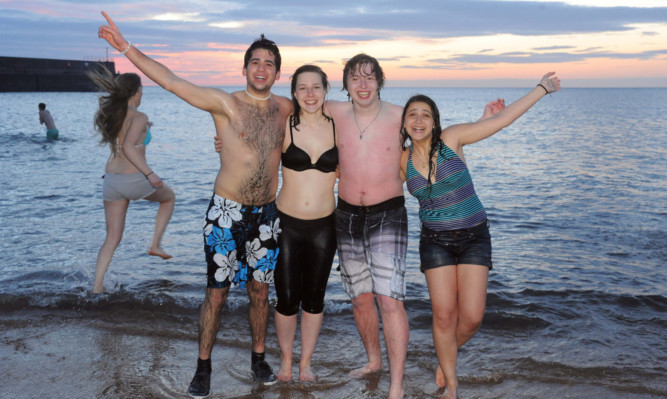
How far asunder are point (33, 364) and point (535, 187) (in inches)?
599

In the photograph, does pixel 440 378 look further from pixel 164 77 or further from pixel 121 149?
pixel 121 149

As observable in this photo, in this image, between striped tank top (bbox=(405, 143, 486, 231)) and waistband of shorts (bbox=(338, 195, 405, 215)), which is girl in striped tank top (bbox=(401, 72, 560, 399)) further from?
waistband of shorts (bbox=(338, 195, 405, 215))

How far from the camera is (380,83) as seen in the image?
4723 mm

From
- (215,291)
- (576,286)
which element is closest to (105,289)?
(215,291)

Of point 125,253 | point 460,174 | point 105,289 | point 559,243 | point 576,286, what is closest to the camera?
point 460,174

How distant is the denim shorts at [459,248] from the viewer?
14.0ft

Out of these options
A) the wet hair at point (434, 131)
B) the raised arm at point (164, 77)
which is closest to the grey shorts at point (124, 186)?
the raised arm at point (164, 77)

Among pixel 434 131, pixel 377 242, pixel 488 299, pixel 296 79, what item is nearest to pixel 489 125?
pixel 434 131

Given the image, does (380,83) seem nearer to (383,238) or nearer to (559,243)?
(383,238)

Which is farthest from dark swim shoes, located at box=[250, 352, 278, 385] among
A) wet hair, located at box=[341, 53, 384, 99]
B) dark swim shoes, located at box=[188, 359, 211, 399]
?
wet hair, located at box=[341, 53, 384, 99]

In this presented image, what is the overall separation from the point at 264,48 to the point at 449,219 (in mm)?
2053

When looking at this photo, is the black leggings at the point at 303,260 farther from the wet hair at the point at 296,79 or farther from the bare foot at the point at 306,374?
the wet hair at the point at 296,79

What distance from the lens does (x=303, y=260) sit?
4.75 m

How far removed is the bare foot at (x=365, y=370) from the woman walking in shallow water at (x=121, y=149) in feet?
11.0
